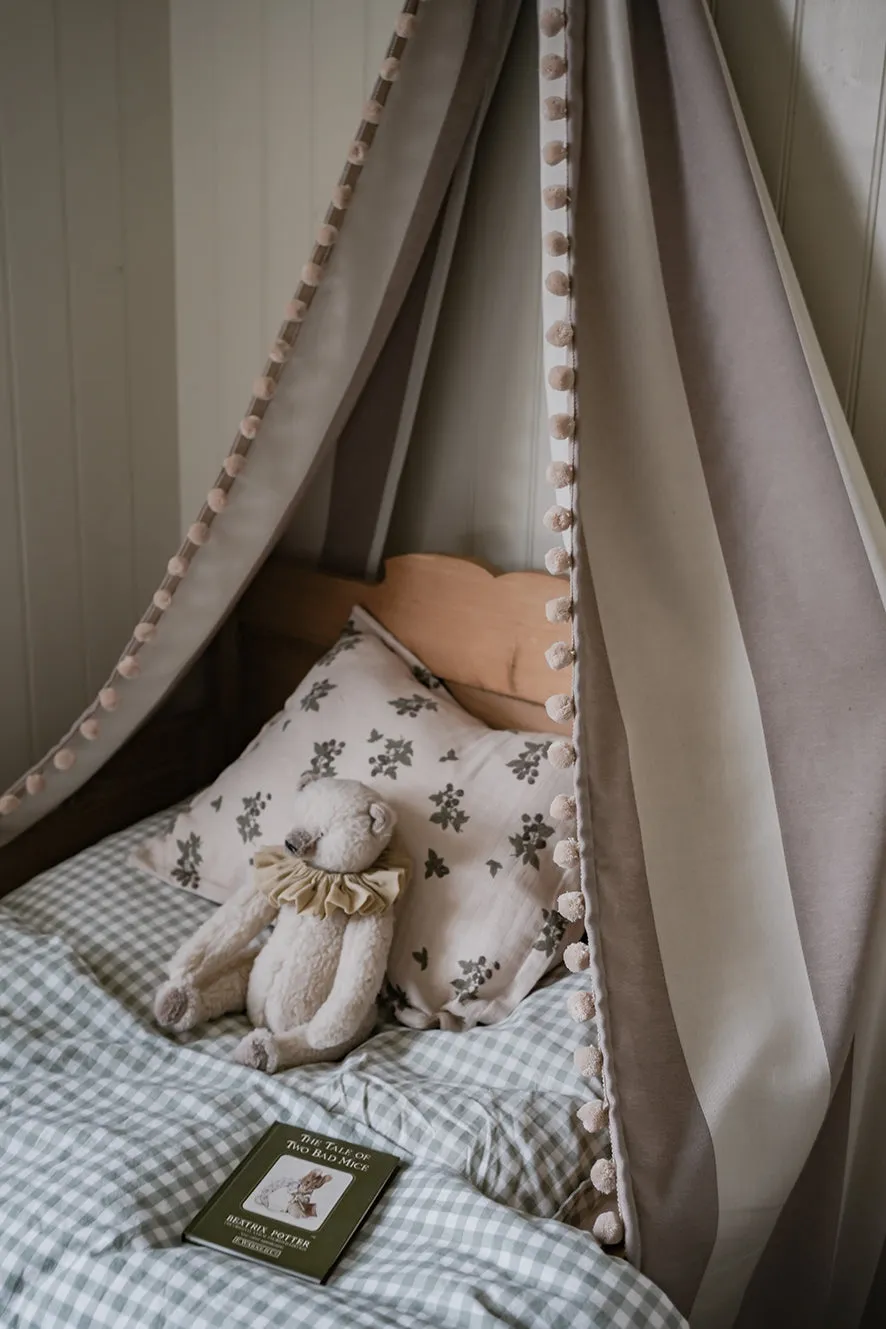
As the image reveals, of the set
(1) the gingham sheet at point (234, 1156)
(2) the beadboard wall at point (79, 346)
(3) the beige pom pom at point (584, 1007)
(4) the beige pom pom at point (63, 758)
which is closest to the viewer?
(1) the gingham sheet at point (234, 1156)

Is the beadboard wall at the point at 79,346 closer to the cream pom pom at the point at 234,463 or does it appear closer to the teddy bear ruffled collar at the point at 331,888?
the cream pom pom at the point at 234,463

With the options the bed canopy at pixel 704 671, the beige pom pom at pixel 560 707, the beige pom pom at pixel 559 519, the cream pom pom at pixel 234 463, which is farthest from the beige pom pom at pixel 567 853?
the cream pom pom at pixel 234 463

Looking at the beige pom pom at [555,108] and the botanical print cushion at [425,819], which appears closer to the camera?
the beige pom pom at [555,108]

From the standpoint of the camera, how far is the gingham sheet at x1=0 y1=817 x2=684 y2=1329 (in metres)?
1.18

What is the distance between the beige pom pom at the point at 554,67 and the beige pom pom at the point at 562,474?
1.51 feet

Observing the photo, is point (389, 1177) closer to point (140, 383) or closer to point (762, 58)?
point (762, 58)

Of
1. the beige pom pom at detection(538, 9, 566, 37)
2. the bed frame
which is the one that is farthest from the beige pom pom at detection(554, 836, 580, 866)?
the beige pom pom at detection(538, 9, 566, 37)

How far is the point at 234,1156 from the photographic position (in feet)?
4.58

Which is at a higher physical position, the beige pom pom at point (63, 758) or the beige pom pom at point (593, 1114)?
the beige pom pom at point (63, 758)

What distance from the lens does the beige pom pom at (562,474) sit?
135 cm

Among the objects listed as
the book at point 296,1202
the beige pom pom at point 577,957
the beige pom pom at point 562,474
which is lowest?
the book at point 296,1202

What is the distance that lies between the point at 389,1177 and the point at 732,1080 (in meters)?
0.41

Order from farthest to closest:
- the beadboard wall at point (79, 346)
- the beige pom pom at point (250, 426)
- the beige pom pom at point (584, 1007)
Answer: the beadboard wall at point (79, 346), the beige pom pom at point (250, 426), the beige pom pom at point (584, 1007)

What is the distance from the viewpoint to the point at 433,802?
1.82 metres
